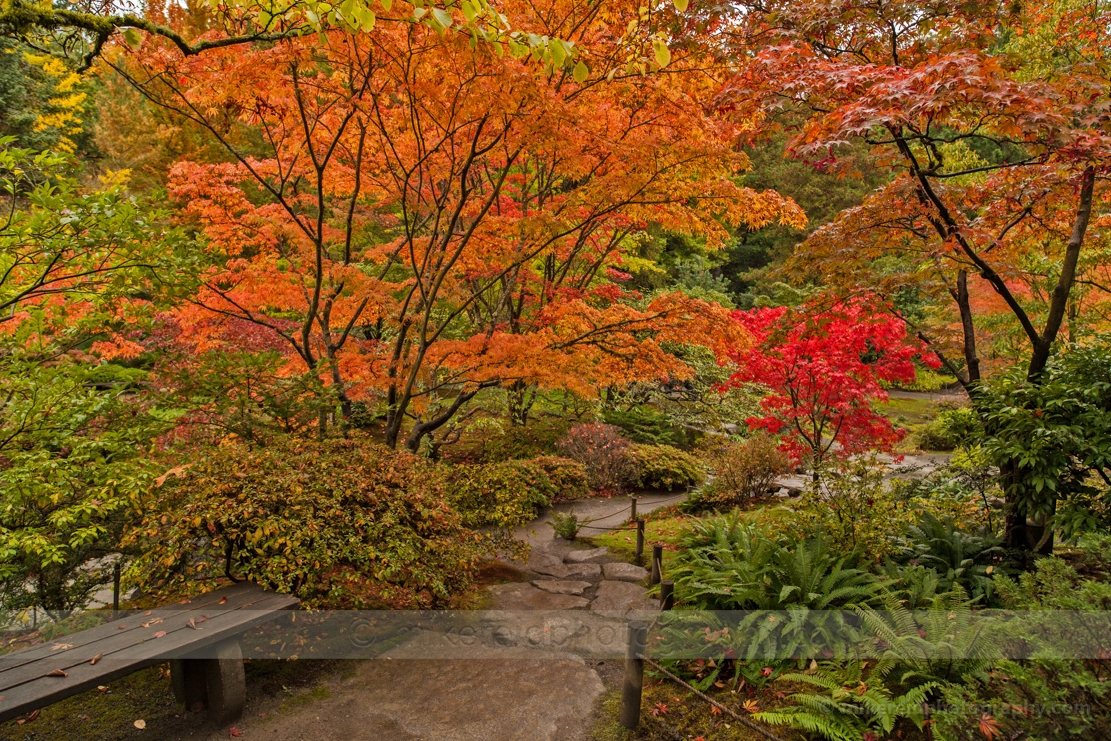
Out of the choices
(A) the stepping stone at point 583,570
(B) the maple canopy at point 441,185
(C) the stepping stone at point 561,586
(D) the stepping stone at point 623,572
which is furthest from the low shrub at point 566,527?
(B) the maple canopy at point 441,185

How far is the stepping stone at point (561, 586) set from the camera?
5.69 meters

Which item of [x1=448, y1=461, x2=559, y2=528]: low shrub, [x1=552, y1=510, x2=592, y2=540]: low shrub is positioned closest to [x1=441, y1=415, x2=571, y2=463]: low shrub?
[x1=448, y1=461, x2=559, y2=528]: low shrub

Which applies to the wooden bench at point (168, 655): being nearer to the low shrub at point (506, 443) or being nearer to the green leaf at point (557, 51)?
the green leaf at point (557, 51)

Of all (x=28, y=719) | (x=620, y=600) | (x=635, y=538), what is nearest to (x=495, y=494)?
(x=635, y=538)

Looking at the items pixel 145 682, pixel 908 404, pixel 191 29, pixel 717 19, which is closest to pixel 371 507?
pixel 145 682

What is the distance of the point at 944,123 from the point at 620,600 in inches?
189

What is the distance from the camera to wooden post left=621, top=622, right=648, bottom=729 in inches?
132

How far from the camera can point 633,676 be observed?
3365 millimetres

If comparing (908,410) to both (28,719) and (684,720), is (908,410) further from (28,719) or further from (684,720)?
(28,719)

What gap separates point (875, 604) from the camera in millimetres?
3994

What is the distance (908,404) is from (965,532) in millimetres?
17256

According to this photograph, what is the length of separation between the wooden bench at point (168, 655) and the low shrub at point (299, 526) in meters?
0.24

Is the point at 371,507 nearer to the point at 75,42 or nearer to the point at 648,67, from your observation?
the point at 75,42

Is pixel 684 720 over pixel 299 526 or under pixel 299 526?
under
